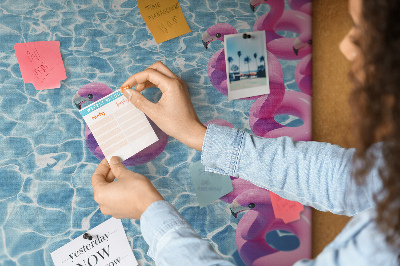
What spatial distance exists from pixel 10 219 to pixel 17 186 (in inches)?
3.4

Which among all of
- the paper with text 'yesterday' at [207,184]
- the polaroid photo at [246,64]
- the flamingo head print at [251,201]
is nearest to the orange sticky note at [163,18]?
the polaroid photo at [246,64]

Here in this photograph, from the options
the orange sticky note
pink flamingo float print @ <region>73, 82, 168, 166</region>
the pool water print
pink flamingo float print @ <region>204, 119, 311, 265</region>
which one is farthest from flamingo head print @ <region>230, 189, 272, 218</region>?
the orange sticky note

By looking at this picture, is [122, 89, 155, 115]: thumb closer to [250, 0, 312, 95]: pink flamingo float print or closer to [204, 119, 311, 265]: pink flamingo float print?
[204, 119, 311, 265]: pink flamingo float print

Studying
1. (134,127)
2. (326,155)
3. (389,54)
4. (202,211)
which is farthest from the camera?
(202,211)

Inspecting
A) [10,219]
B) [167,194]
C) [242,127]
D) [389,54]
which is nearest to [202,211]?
[167,194]

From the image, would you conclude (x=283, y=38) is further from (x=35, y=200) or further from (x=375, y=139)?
(x=35, y=200)

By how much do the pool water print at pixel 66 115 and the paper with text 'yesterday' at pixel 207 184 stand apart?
3 centimetres

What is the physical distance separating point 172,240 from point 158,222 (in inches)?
1.9

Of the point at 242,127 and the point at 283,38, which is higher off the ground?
the point at 283,38

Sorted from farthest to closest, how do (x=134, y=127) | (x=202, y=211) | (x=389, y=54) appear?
(x=202, y=211) < (x=134, y=127) < (x=389, y=54)

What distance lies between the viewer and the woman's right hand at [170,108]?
73cm

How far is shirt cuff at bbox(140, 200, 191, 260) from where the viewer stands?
545 mm

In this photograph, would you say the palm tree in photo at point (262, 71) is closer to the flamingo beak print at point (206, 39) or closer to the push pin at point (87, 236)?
the flamingo beak print at point (206, 39)

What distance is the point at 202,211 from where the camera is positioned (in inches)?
34.5
